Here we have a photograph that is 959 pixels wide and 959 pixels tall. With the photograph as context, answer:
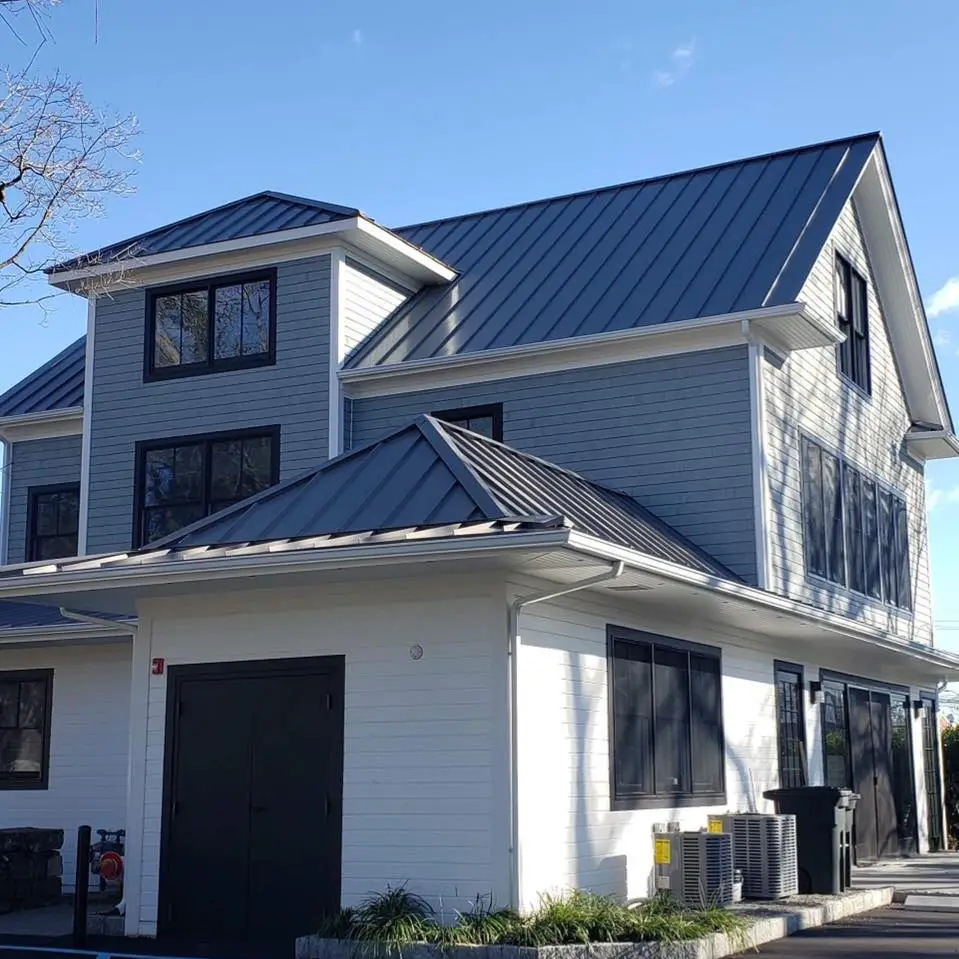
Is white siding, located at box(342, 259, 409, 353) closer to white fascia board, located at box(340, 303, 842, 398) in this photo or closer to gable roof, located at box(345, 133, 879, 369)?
gable roof, located at box(345, 133, 879, 369)

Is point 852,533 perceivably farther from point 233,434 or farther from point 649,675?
point 233,434

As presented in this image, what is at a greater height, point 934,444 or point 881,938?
point 934,444

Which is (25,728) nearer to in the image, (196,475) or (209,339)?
(196,475)

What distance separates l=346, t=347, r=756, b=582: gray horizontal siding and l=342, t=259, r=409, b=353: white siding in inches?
77.3

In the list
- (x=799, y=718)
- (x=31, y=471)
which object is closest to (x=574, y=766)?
(x=799, y=718)

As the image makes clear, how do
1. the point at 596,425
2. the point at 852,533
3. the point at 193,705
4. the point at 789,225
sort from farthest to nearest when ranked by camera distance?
the point at 852,533 < the point at 789,225 < the point at 596,425 < the point at 193,705

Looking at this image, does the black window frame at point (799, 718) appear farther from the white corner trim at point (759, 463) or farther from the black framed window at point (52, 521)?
the black framed window at point (52, 521)

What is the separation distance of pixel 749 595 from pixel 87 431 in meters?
10.2

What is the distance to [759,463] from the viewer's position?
16828 millimetres

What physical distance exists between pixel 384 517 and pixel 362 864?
288 cm

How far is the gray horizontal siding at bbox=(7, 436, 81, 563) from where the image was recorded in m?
21.6

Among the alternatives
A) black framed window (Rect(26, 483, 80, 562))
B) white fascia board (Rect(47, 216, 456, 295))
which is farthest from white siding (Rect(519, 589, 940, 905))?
black framed window (Rect(26, 483, 80, 562))

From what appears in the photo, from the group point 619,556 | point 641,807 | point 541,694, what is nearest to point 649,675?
point 641,807

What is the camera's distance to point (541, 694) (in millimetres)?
12172
